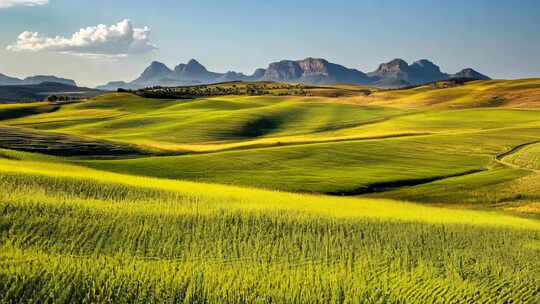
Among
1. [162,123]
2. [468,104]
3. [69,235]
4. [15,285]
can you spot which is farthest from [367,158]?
[468,104]

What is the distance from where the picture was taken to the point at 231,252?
16906 mm

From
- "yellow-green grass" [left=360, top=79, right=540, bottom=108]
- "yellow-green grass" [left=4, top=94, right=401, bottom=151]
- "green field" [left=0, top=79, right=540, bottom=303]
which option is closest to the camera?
"green field" [left=0, top=79, right=540, bottom=303]

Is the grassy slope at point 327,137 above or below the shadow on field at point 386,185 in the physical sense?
above

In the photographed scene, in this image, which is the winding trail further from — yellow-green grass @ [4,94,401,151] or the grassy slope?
yellow-green grass @ [4,94,401,151]

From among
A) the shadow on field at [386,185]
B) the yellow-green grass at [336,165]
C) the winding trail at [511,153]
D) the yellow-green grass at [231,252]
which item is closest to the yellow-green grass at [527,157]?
the winding trail at [511,153]

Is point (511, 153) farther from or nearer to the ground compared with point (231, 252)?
nearer to the ground

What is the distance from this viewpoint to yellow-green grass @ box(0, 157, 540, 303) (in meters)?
13.7

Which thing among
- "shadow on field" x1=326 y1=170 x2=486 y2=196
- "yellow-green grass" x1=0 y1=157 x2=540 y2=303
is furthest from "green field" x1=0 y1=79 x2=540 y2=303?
"shadow on field" x1=326 y1=170 x2=486 y2=196

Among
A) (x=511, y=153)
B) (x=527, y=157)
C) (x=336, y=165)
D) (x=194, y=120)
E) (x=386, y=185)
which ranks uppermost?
(x=194, y=120)

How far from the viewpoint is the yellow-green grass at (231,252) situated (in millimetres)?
13680

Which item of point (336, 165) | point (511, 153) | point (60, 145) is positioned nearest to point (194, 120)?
point (60, 145)

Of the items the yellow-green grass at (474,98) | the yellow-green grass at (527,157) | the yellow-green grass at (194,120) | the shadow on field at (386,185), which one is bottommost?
the shadow on field at (386,185)

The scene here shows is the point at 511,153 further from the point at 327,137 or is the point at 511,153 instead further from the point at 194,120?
the point at 194,120

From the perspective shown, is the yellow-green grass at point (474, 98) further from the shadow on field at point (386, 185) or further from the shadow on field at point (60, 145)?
the shadow on field at point (60, 145)
